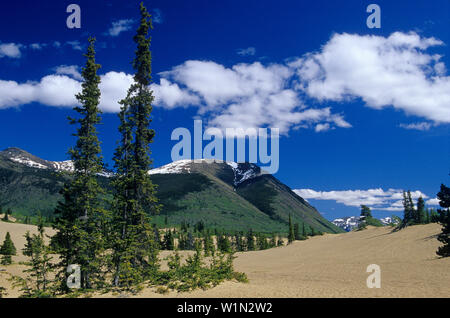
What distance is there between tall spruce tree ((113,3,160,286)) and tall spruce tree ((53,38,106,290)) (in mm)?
1322

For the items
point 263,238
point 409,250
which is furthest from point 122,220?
point 263,238

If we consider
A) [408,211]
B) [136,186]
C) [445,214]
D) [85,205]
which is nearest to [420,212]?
[408,211]

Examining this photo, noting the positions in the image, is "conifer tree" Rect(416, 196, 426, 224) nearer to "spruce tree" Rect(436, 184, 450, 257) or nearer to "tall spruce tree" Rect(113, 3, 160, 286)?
"spruce tree" Rect(436, 184, 450, 257)

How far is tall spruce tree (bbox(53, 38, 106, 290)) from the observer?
64.7 ft

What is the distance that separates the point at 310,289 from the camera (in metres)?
19.0

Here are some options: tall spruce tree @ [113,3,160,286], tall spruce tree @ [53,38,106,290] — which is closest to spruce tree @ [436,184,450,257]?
tall spruce tree @ [113,3,160,286]

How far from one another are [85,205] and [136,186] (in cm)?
365

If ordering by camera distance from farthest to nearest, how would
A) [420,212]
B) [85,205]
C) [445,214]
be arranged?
[420,212]
[445,214]
[85,205]

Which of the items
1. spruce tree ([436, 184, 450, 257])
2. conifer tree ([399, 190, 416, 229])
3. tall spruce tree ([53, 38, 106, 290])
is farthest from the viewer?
conifer tree ([399, 190, 416, 229])

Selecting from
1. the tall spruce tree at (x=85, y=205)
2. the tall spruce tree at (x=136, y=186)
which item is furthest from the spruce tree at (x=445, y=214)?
the tall spruce tree at (x=85, y=205)

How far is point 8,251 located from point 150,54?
6169 centimetres

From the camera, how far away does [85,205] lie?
20188mm

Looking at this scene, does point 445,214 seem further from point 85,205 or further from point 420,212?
point 420,212

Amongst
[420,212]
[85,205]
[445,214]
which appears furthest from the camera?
[420,212]
